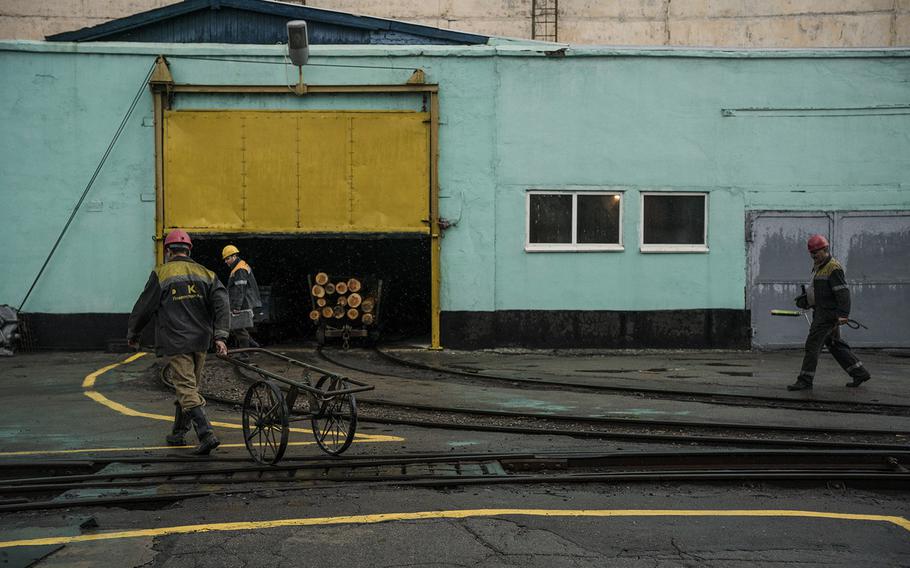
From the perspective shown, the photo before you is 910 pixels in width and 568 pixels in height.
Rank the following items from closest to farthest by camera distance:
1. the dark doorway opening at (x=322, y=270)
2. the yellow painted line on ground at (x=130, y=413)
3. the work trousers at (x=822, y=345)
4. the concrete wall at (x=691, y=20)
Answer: the yellow painted line on ground at (x=130, y=413) → the work trousers at (x=822, y=345) → the dark doorway opening at (x=322, y=270) → the concrete wall at (x=691, y=20)

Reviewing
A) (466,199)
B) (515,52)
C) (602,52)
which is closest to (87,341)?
(466,199)

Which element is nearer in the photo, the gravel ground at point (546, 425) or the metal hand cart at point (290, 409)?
the metal hand cart at point (290, 409)

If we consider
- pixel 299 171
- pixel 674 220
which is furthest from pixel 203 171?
pixel 674 220

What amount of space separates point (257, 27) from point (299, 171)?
3181 mm

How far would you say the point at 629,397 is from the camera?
11.4 metres

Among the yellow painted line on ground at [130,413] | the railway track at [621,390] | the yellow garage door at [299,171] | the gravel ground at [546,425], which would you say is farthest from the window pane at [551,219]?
the yellow painted line on ground at [130,413]

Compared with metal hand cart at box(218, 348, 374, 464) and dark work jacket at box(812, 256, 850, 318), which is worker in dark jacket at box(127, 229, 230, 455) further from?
dark work jacket at box(812, 256, 850, 318)

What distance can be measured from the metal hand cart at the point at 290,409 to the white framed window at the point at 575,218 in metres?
9.70

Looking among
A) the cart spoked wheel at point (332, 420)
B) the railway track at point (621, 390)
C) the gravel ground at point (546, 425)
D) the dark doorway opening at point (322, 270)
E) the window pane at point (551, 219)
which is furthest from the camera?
the dark doorway opening at point (322, 270)

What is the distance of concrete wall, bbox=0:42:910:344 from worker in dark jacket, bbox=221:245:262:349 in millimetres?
3359

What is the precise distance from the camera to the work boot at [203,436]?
25.9 feet

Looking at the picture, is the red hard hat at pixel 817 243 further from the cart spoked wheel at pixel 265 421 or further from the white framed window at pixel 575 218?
the cart spoked wheel at pixel 265 421

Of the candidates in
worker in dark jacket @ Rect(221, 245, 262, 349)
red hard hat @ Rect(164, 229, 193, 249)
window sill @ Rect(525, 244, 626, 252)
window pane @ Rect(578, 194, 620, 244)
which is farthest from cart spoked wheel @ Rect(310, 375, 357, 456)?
window pane @ Rect(578, 194, 620, 244)

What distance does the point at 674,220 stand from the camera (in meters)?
17.2
